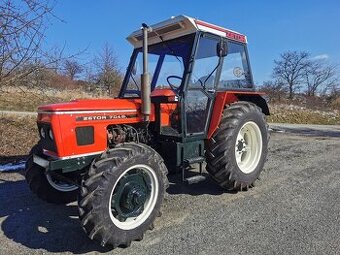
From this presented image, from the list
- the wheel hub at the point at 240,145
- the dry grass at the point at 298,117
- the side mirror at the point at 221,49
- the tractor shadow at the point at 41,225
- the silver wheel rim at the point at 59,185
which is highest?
the side mirror at the point at 221,49

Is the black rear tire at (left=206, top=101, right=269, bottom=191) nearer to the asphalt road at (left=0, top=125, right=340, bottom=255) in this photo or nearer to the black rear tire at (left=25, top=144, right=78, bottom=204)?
the asphalt road at (left=0, top=125, right=340, bottom=255)

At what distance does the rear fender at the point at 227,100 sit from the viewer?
517 cm

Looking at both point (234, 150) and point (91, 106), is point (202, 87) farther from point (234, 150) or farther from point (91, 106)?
point (91, 106)

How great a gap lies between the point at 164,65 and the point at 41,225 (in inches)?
107

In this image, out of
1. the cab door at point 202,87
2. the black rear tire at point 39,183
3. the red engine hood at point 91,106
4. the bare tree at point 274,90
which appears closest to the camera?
the red engine hood at point 91,106

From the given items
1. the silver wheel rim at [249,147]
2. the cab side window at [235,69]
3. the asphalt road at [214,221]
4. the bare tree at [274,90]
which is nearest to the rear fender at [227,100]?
the cab side window at [235,69]

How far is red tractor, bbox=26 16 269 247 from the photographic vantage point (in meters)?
3.79

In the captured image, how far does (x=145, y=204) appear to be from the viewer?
407 centimetres

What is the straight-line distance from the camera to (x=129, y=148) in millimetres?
3914

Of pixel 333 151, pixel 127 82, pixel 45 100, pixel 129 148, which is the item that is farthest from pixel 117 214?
pixel 45 100

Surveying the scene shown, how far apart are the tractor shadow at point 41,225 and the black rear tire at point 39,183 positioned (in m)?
0.12

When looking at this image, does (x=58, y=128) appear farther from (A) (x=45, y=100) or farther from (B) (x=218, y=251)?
(A) (x=45, y=100)

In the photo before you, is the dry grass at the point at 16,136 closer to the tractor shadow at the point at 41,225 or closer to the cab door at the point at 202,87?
the tractor shadow at the point at 41,225

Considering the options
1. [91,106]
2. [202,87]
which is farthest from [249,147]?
[91,106]
